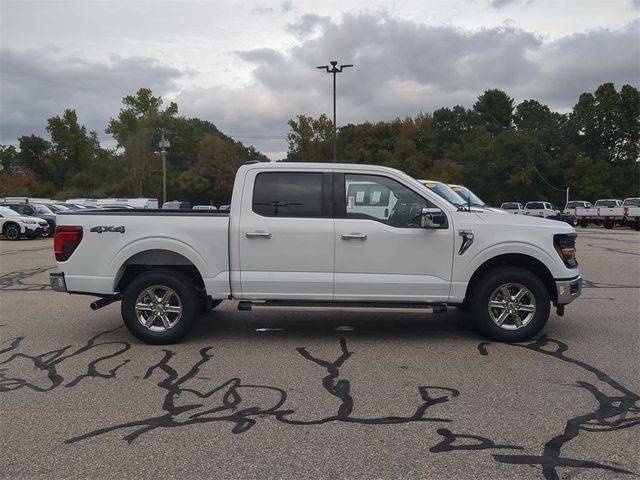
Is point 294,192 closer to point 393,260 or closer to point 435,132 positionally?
point 393,260

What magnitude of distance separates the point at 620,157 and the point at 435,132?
25.5 metres

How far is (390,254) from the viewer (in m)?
5.90

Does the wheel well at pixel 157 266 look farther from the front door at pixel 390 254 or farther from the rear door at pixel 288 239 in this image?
the front door at pixel 390 254

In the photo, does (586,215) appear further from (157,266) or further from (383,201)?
(157,266)

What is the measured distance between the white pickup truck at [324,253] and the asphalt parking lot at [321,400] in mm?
489

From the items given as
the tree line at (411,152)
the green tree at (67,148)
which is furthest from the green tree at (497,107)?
the green tree at (67,148)

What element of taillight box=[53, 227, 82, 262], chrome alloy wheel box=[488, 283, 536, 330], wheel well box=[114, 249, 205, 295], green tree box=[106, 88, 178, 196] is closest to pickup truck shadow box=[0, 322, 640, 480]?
chrome alloy wheel box=[488, 283, 536, 330]

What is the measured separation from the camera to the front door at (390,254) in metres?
5.89

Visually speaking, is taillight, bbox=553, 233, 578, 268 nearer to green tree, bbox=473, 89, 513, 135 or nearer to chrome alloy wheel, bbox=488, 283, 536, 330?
chrome alloy wheel, bbox=488, 283, 536, 330

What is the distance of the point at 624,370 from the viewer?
5.21 m

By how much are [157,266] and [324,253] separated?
1.87 m

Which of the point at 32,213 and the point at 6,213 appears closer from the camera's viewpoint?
the point at 6,213

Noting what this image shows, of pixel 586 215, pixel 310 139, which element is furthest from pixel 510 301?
pixel 310 139

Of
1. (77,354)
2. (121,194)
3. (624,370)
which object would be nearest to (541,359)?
(624,370)
